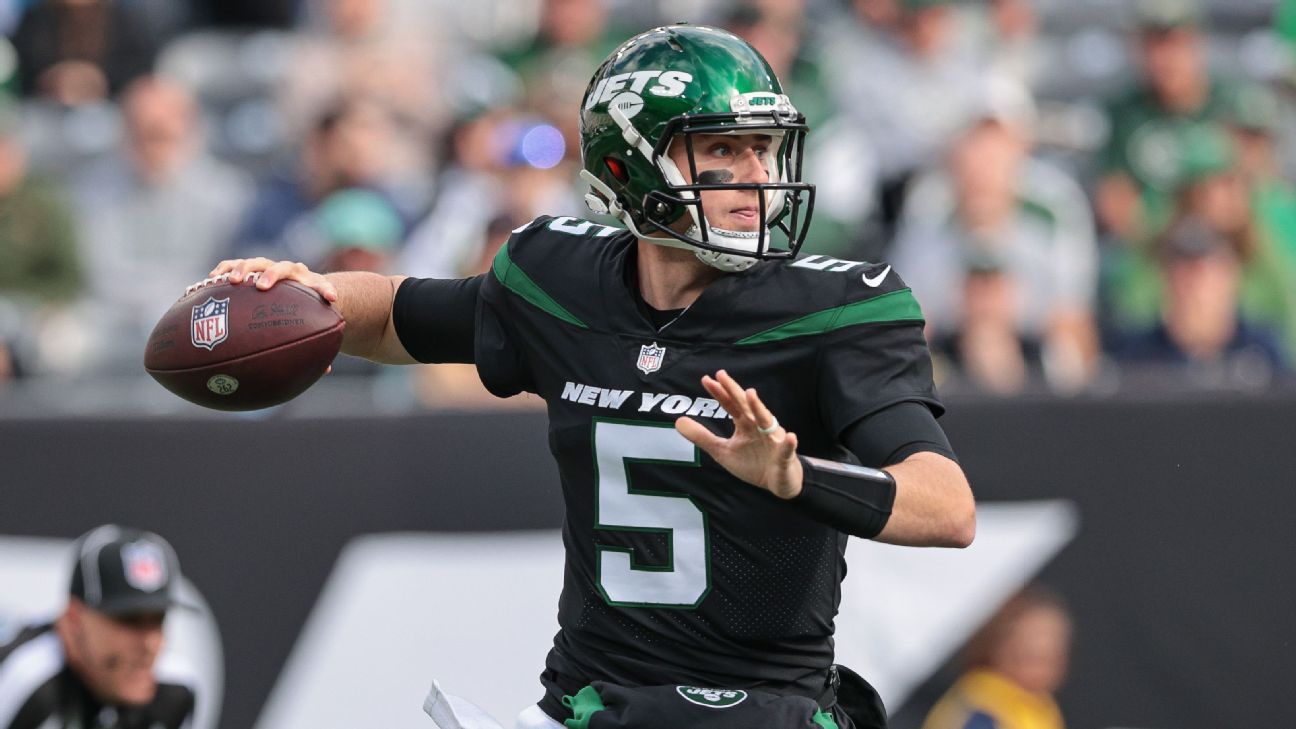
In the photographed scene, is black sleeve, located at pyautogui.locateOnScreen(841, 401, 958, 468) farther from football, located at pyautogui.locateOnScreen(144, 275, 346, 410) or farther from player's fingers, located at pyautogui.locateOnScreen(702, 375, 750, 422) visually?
football, located at pyautogui.locateOnScreen(144, 275, 346, 410)

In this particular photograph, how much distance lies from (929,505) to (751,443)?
13.9 inches

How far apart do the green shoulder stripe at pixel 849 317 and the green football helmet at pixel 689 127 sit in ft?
0.51

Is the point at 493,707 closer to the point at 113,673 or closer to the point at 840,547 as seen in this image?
the point at 113,673

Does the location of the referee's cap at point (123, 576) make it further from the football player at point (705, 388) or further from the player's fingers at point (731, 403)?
the player's fingers at point (731, 403)

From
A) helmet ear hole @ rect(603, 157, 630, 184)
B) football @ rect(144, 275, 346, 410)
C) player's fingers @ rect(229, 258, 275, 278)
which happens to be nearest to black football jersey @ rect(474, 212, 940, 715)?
helmet ear hole @ rect(603, 157, 630, 184)

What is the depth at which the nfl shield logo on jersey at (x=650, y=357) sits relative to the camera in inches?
130

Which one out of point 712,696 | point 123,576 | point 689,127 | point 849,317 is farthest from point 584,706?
point 123,576

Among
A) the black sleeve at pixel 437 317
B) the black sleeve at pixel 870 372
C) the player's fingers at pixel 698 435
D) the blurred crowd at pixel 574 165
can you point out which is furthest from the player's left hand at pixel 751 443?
the blurred crowd at pixel 574 165

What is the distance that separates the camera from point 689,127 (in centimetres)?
331

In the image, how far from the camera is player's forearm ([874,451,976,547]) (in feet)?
9.63

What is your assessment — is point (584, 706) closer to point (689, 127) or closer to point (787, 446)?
point (787, 446)

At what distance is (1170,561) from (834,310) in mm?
3338

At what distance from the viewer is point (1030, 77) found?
916cm

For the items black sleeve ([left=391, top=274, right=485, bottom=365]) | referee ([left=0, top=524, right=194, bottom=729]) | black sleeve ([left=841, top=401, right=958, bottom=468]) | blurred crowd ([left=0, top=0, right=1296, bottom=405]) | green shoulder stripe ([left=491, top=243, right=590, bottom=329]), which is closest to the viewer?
black sleeve ([left=841, top=401, right=958, bottom=468])
